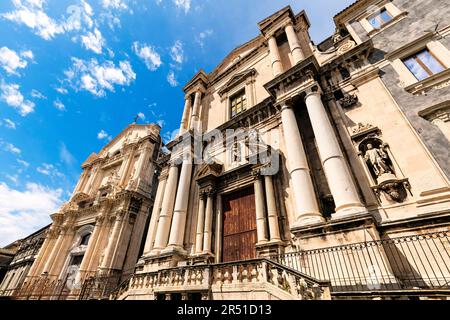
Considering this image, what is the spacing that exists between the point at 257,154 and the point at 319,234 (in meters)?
5.18

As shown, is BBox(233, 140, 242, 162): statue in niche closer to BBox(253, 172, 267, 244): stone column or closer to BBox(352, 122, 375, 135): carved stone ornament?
BBox(253, 172, 267, 244): stone column

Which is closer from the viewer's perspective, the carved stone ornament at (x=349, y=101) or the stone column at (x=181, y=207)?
the carved stone ornament at (x=349, y=101)

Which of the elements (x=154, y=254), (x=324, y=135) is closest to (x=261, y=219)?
(x=324, y=135)

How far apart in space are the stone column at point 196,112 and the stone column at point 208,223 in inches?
247

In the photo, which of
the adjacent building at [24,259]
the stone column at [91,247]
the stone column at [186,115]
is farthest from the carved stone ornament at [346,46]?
the adjacent building at [24,259]

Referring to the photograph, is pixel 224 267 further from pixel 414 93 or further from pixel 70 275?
pixel 70 275

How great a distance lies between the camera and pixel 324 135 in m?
8.13

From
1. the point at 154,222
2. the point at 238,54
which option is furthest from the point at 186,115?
the point at 154,222

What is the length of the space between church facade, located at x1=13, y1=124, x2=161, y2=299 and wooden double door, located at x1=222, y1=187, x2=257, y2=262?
8.84 m

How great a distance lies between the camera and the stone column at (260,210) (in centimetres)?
892

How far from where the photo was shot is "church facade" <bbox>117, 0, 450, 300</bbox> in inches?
220

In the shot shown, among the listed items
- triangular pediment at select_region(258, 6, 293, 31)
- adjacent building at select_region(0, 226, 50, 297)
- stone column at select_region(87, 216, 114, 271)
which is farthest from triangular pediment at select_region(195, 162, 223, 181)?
adjacent building at select_region(0, 226, 50, 297)

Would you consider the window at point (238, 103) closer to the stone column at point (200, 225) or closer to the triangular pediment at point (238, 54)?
the triangular pediment at point (238, 54)
